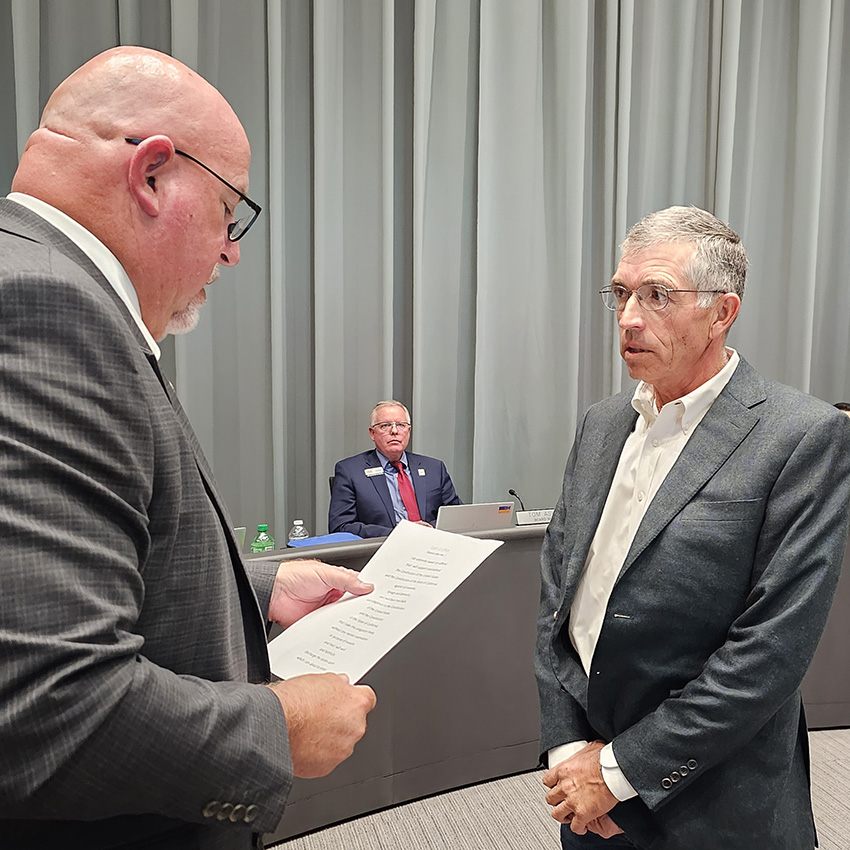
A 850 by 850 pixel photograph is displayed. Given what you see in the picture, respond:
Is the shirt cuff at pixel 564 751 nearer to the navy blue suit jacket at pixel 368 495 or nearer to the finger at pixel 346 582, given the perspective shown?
the finger at pixel 346 582

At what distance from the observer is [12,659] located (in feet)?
1.86

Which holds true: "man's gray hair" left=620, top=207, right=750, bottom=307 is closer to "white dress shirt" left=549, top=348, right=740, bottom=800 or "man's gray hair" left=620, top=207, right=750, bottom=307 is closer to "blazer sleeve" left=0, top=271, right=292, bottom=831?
"white dress shirt" left=549, top=348, right=740, bottom=800

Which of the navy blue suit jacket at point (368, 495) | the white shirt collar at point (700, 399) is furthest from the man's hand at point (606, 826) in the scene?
the navy blue suit jacket at point (368, 495)

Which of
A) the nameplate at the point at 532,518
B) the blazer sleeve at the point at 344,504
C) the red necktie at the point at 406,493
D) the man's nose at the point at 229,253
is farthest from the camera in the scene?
the red necktie at the point at 406,493

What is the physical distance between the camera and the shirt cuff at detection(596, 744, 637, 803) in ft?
4.18

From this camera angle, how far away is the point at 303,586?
120cm

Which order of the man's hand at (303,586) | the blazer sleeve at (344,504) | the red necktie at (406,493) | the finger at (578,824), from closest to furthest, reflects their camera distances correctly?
the man's hand at (303,586), the finger at (578,824), the blazer sleeve at (344,504), the red necktie at (406,493)

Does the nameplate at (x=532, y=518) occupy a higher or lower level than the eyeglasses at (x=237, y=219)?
lower

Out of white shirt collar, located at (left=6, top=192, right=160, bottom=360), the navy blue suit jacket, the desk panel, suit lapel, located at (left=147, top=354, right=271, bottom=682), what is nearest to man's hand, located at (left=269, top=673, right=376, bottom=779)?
suit lapel, located at (left=147, top=354, right=271, bottom=682)

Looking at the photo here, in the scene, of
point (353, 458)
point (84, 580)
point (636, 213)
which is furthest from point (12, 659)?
point (636, 213)

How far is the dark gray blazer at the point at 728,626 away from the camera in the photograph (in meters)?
1.21

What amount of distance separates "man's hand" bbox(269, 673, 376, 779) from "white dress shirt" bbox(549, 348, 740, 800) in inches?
28.6

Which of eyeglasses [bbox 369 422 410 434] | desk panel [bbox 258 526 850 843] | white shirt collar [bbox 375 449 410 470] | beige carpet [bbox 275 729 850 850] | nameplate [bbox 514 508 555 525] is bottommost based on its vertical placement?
beige carpet [bbox 275 729 850 850]

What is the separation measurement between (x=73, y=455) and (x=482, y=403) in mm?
4403
